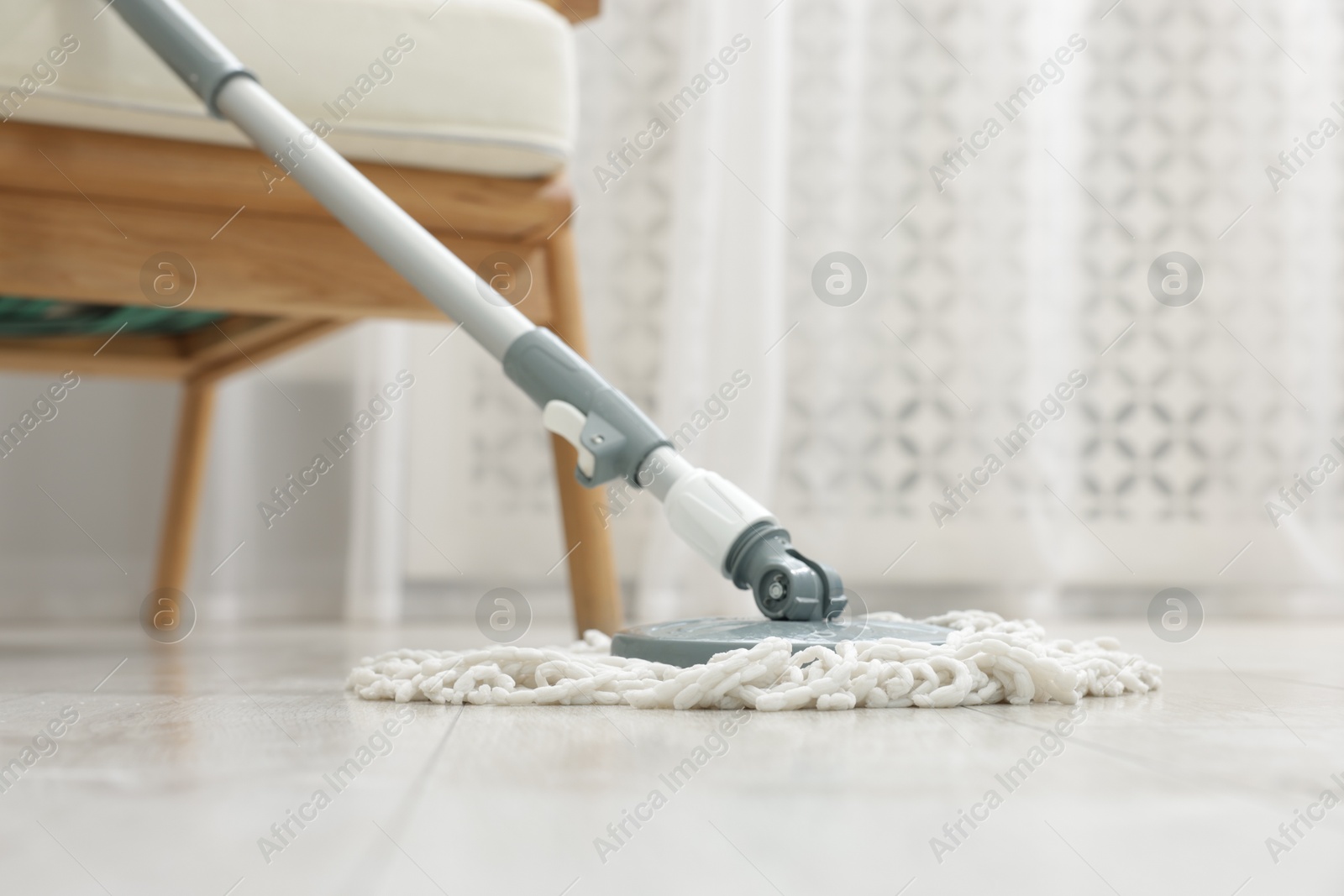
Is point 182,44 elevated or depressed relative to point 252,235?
elevated

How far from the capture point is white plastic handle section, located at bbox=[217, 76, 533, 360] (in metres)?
0.75

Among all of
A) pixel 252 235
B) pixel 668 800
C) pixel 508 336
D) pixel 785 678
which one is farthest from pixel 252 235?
pixel 668 800

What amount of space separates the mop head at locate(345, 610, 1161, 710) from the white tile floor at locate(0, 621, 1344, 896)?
0.01m

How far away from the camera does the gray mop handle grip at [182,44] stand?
76cm

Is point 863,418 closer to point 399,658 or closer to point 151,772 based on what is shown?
point 399,658

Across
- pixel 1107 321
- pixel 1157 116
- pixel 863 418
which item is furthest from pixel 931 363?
pixel 1157 116

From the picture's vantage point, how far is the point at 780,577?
639 mm

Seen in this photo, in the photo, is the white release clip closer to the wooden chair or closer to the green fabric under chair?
the wooden chair

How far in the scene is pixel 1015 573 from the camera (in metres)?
1.60

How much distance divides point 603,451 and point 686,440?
82 centimetres

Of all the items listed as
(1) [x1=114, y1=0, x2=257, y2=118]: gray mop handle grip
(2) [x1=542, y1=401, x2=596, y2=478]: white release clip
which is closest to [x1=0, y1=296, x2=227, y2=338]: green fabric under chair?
(1) [x1=114, y1=0, x2=257, y2=118]: gray mop handle grip

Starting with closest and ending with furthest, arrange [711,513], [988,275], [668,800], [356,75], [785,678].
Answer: [668,800] → [785,678] → [711,513] → [356,75] → [988,275]

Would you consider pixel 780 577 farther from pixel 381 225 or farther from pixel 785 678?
pixel 381 225

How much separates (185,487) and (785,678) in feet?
3.22
